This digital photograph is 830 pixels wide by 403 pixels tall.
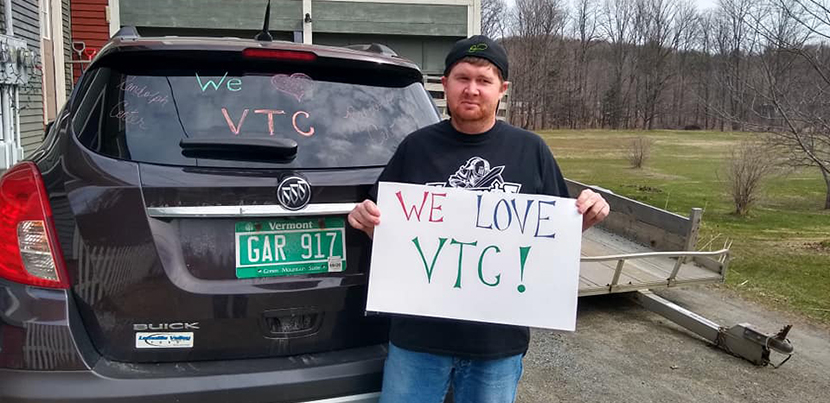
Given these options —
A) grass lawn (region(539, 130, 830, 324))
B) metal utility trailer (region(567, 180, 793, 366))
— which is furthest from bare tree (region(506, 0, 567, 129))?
metal utility trailer (region(567, 180, 793, 366))

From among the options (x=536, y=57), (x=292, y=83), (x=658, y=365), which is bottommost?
(x=658, y=365)

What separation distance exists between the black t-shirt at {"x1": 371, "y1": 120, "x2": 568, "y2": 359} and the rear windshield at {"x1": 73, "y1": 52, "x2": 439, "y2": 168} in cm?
29

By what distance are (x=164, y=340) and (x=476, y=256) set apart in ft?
3.45

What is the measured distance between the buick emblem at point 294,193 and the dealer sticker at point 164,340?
0.52 meters

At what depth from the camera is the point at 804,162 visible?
988cm

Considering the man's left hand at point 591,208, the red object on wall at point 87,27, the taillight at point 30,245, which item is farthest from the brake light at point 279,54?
the red object on wall at point 87,27

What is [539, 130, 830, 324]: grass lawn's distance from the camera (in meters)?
6.57

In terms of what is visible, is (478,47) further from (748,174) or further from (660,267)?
(748,174)

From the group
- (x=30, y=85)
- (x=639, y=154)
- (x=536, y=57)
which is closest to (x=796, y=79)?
(x=30, y=85)

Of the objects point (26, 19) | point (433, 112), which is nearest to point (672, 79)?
point (26, 19)

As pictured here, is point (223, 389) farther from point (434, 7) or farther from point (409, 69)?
point (434, 7)

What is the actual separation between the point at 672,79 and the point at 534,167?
70931 millimetres

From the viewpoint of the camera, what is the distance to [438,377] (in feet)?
6.98

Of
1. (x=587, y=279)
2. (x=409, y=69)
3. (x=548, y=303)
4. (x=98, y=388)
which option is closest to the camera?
(x=98, y=388)
